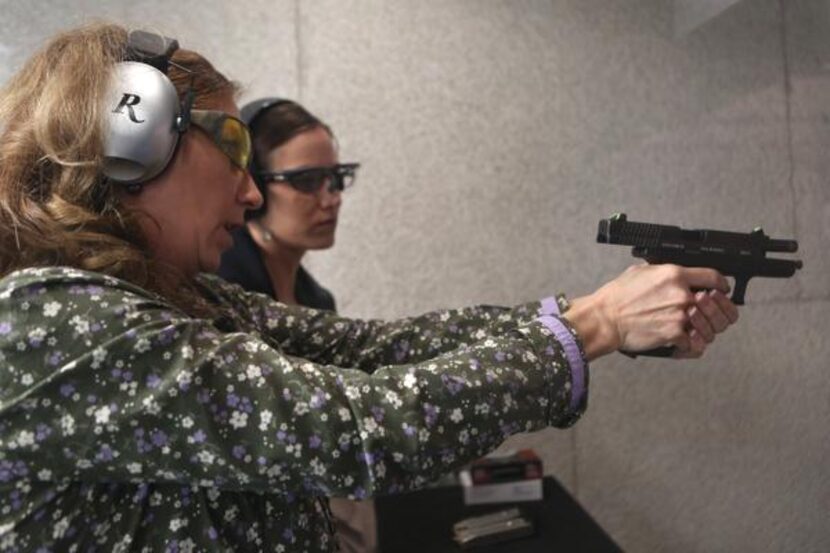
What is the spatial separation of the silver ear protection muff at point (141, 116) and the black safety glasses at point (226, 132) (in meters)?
0.03

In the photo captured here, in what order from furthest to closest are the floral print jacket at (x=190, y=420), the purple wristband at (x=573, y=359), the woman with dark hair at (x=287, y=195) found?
the woman with dark hair at (x=287, y=195) < the purple wristband at (x=573, y=359) < the floral print jacket at (x=190, y=420)

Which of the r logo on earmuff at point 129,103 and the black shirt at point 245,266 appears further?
the black shirt at point 245,266

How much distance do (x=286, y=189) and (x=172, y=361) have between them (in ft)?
2.54

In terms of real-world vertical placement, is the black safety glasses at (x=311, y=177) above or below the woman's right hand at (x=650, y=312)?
above

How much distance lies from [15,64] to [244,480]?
1.20 meters

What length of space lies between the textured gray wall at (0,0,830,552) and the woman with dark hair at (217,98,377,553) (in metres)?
0.27

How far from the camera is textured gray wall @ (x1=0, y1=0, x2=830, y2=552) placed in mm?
773

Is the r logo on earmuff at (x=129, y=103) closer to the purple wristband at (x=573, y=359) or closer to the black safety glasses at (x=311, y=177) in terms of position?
the purple wristband at (x=573, y=359)

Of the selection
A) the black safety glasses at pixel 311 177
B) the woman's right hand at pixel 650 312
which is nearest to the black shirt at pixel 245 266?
the black safety glasses at pixel 311 177

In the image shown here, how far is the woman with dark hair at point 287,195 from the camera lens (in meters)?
1.24

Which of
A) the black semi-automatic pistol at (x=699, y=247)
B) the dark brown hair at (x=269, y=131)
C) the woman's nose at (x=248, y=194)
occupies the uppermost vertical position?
the dark brown hair at (x=269, y=131)

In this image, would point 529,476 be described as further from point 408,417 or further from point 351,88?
point 351,88

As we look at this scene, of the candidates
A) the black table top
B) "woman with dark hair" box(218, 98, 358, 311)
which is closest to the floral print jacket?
the black table top

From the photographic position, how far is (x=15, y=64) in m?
1.32
